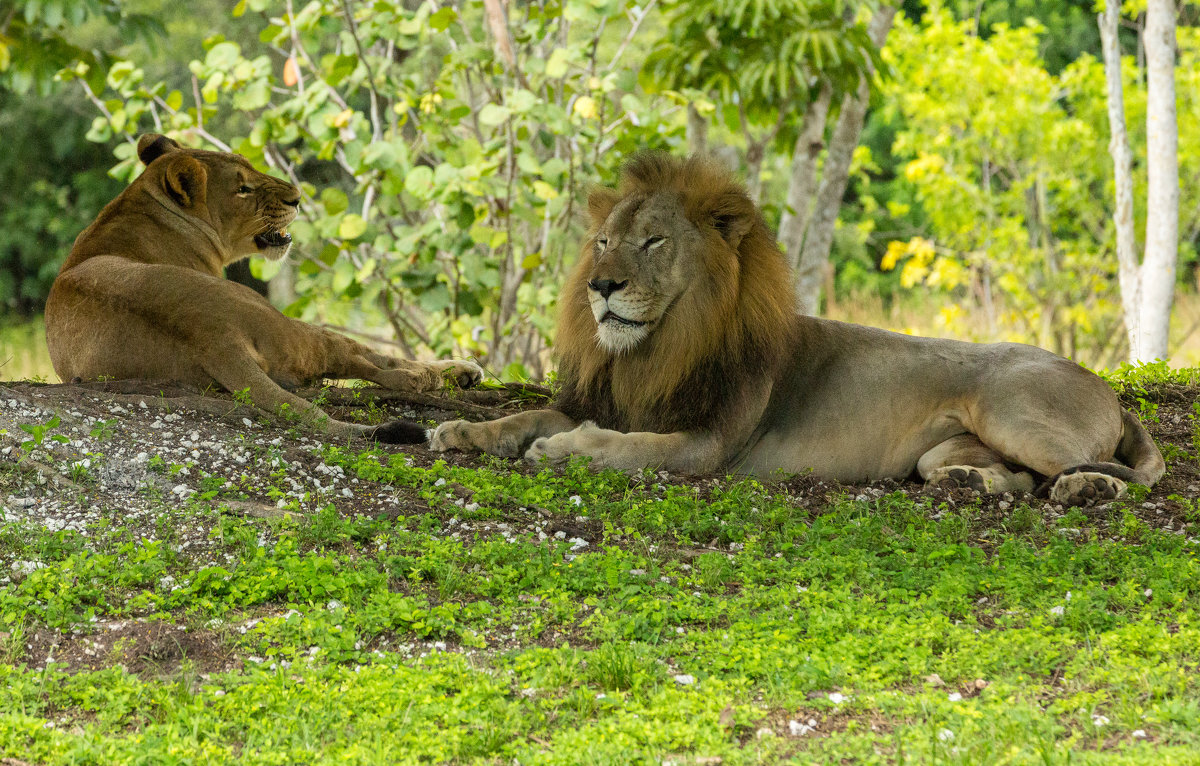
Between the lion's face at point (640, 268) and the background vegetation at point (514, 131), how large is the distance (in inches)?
107

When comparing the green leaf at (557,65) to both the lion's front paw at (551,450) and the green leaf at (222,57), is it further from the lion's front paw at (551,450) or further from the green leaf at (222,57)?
the lion's front paw at (551,450)

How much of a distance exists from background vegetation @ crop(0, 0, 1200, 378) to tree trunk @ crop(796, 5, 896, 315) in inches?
13.1

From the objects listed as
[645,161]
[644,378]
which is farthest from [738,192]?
[644,378]

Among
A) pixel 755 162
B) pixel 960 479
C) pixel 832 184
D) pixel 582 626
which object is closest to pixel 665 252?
pixel 960 479

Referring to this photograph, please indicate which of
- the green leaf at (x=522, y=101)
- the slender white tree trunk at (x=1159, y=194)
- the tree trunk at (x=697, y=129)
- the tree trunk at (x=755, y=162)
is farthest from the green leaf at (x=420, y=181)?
the slender white tree trunk at (x=1159, y=194)

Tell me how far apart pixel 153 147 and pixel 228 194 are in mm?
657

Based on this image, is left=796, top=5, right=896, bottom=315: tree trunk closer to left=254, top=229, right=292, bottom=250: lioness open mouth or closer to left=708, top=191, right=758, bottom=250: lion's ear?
left=254, top=229, right=292, bottom=250: lioness open mouth

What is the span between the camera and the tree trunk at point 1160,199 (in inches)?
396

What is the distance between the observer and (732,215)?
16.9 feet

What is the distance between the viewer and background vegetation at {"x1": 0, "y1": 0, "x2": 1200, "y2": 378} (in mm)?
8328

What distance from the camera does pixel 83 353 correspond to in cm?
545

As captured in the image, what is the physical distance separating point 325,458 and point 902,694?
2517mm

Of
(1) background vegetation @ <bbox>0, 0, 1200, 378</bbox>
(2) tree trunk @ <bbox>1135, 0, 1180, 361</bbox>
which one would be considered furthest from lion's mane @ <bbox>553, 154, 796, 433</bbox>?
(2) tree trunk @ <bbox>1135, 0, 1180, 361</bbox>

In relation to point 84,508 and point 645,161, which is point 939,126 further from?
point 84,508
